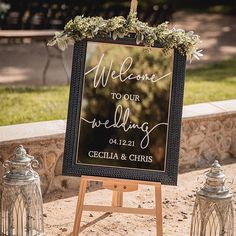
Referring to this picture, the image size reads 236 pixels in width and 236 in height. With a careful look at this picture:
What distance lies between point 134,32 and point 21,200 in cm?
123

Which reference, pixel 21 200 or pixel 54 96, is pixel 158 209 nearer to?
pixel 21 200

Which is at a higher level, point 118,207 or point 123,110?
point 123,110

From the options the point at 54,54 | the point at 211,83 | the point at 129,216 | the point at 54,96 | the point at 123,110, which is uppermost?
the point at 54,54

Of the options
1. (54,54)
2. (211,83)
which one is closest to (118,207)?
(211,83)

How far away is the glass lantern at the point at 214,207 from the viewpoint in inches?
173

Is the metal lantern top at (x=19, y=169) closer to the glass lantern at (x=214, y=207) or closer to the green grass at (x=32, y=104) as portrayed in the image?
the glass lantern at (x=214, y=207)

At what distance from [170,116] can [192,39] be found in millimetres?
Result: 491

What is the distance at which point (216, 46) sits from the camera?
42.3ft

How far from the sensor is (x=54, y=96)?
8.38 meters

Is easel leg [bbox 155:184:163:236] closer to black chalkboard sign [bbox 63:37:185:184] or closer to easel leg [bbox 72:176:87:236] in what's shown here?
black chalkboard sign [bbox 63:37:185:184]

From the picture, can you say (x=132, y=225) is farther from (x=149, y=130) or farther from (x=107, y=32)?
(x=107, y=32)

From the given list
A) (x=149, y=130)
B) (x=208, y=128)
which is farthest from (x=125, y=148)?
(x=208, y=128)

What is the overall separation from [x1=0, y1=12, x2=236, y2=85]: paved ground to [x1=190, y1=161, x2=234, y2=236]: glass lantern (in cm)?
544

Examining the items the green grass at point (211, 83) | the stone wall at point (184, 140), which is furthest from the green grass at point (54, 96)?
the stone wall at point (184, 140)
